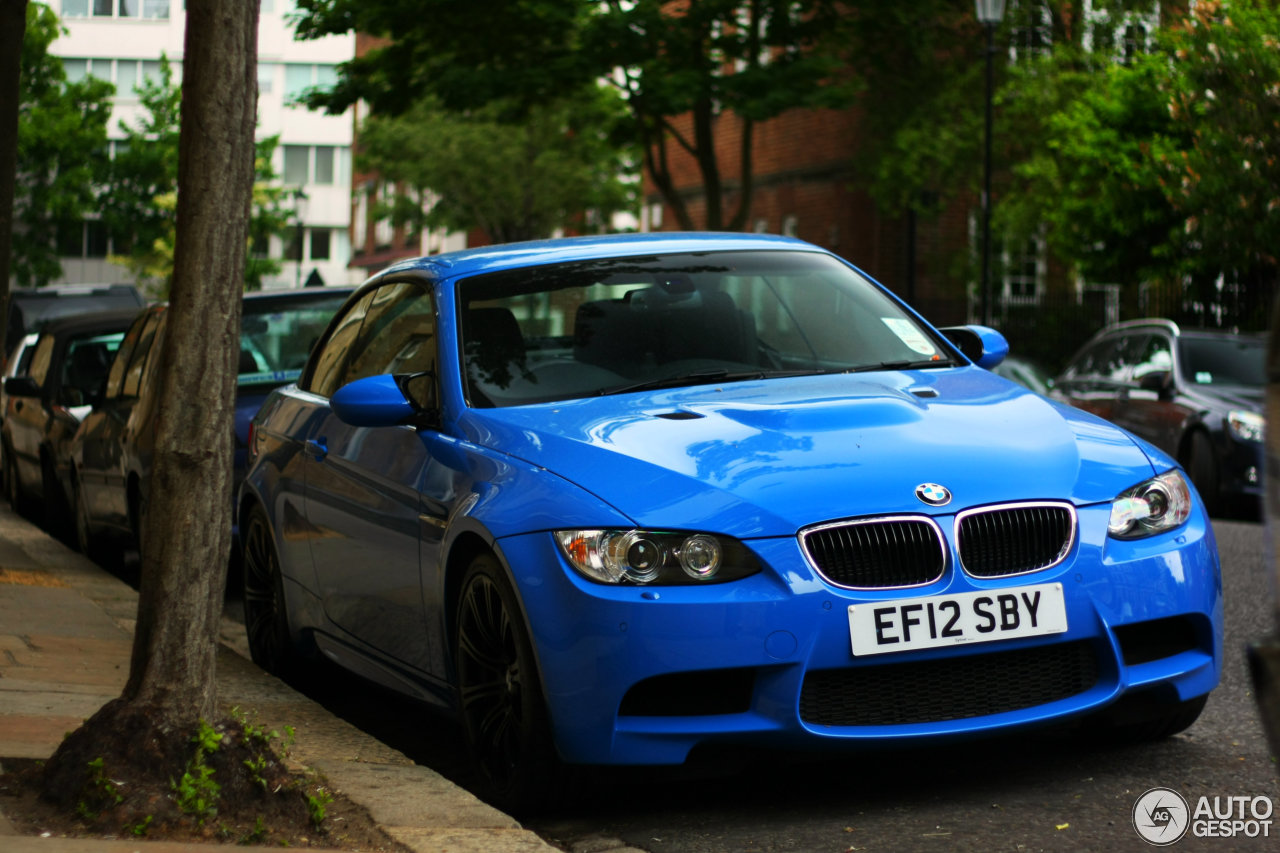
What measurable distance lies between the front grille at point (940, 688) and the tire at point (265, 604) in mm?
2814

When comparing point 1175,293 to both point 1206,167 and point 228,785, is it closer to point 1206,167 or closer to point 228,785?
point 1206,167

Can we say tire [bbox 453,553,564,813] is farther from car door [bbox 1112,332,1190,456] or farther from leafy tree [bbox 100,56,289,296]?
leafy tree [bbox 100,56,289,296]

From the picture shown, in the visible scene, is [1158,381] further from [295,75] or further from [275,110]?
[275,110]

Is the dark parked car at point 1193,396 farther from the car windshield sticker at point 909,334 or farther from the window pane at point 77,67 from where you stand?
the window pane at point 77,67

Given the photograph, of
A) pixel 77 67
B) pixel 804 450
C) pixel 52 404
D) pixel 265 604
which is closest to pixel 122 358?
pixel 52 404

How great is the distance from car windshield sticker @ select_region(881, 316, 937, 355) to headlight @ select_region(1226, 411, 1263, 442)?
9.68 meters

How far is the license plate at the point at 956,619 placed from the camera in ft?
15.1

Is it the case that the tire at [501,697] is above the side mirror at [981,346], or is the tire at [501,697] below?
below

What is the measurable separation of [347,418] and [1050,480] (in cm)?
212

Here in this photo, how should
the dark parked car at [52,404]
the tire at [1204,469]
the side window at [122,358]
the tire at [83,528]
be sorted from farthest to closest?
the tire at [1204,469]
the dark parked car at [52,404]
the tire at [83,528]
the side window at [122,358]

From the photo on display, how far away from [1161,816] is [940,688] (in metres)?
0.65

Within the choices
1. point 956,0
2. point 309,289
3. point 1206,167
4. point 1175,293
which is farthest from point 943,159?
point 309,289

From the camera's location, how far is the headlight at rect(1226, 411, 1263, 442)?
1534 centimetres

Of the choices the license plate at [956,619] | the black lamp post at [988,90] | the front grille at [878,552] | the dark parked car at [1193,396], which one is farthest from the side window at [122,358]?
the black lamp post at [988,90]
